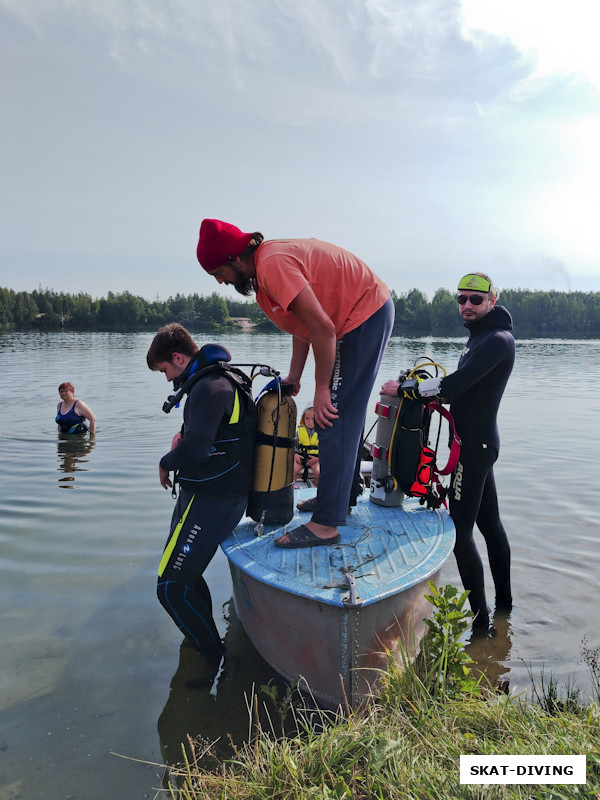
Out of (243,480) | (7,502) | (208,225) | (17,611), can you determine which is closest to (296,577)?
(243,480)

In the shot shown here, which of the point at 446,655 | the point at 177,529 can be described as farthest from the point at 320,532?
the point at 446,655

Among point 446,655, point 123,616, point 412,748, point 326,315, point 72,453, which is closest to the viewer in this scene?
point 412,748

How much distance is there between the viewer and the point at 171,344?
3545mm

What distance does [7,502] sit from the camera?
695 cm

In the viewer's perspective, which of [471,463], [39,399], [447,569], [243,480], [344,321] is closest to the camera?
[344,321]

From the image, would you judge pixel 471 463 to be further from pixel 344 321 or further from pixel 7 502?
pixel 7 502

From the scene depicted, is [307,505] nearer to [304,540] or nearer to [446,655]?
[304,540]

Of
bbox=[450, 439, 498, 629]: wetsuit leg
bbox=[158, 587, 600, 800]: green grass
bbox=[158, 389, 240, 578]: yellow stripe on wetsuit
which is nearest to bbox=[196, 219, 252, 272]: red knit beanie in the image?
bbox=[158, 389, 240, 578]: yellow stripe on wetsuit

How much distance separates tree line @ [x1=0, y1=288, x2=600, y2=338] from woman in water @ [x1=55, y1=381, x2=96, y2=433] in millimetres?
80209

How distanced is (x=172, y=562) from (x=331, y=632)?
1.11 m

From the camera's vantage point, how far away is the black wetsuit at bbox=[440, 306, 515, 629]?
3.72 meters

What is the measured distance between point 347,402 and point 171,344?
3.83ft

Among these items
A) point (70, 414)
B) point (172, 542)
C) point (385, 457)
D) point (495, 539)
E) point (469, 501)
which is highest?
point (385, 457)

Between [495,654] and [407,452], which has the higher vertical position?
[407,452]
